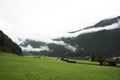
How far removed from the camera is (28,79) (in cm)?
2295

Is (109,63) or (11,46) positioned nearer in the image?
(109,63)

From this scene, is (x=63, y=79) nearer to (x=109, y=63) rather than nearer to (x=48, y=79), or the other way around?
(x=48, y=79)

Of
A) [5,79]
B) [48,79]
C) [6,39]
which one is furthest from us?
[6,39]

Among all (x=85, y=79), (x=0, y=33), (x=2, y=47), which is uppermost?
(x=0, y=33)

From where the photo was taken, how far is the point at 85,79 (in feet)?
89.4

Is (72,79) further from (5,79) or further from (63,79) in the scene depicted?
(5,79)

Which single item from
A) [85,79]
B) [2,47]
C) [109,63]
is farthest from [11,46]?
[85,79]

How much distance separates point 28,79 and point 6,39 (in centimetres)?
17840

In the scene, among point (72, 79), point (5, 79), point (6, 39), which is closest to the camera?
point (5, 79)

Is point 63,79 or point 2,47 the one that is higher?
point 2,47

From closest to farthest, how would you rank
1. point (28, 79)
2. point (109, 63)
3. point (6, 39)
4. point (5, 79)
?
point (5, 79) → point (28, 79) → point (109, 63) → point (6, 39)

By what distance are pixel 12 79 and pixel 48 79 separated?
5.01m

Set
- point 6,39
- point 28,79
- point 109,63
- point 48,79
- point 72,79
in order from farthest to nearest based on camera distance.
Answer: point 6,39, point 109,63, point 72,79, point 48,79, point 28,79

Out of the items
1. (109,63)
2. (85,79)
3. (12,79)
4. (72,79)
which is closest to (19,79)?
(12,79)
